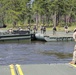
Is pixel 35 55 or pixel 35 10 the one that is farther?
pixel 35 10

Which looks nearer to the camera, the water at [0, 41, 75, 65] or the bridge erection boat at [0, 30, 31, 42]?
the water at [0, 41, 75, 65]

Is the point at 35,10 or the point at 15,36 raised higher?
the point at 35,10

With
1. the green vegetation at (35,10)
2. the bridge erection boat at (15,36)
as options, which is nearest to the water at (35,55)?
the bridge erection boat at (15,36)

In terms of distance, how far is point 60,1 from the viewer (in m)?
97.8

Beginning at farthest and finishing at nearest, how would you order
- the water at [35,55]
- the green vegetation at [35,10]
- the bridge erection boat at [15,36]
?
the green vegetation at [35,10], the bridge erection boat at [15,36], the water at [35,55]

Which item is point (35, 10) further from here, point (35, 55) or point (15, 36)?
point (35, 55)

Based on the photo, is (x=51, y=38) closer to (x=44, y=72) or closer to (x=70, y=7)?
(x=44, y=72)

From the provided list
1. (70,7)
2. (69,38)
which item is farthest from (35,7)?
(69,38)

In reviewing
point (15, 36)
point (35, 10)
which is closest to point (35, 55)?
point (15, 36)

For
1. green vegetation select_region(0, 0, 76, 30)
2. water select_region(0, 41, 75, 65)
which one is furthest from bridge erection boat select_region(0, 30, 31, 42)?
green vegetation select_region(0, 0, 76, 30)

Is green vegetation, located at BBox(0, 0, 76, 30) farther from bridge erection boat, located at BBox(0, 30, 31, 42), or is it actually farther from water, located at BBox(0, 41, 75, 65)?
water, located at BBox(0, 41, 75, 65)

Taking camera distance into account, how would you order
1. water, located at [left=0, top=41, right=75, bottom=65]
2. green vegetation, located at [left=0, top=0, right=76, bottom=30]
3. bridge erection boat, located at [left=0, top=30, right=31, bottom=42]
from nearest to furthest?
water, located at [left=0, top=41, right=75, bottom=65] < bridge erection boat, located at [left=0, top=30, right=31, bottom=42] < green vegetation, located at [left=0, top=0, right=76, bottom=30]

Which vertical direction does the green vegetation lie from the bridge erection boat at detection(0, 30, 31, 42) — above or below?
above

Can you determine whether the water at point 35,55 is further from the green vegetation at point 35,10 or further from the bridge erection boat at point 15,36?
the green vegetation at point 35,10
